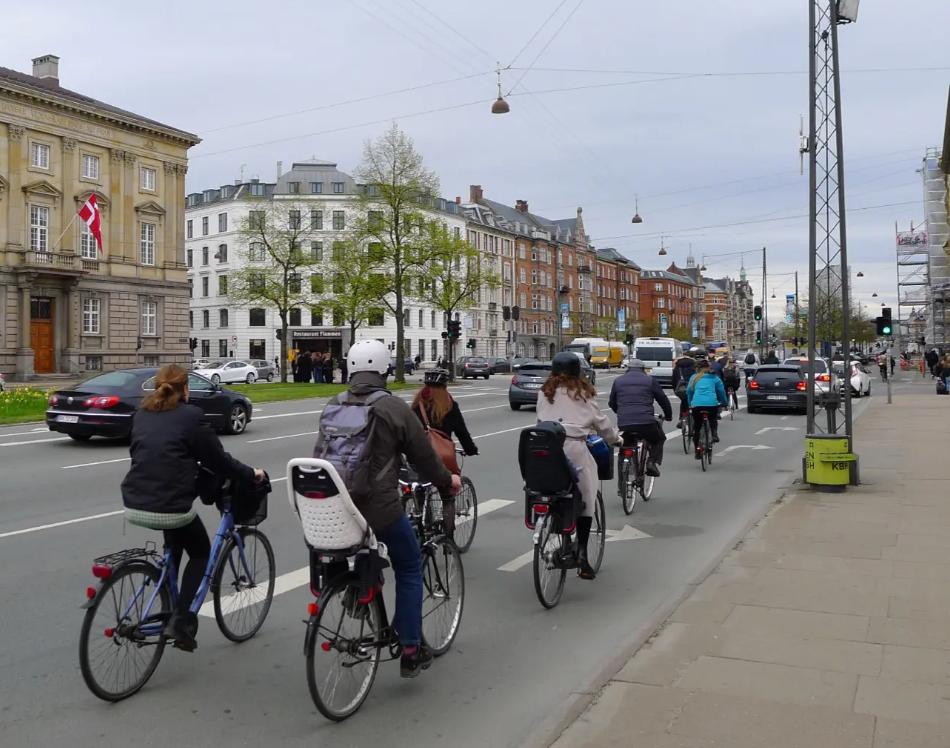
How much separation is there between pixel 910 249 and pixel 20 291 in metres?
64.3

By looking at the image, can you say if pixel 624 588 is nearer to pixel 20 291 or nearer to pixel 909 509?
pixel 909 509

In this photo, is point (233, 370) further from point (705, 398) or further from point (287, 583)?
point (287, 583)

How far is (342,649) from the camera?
13.6 feet

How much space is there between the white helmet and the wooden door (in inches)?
1840

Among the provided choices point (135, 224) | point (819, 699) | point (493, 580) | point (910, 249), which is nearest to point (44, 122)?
point (135, 224)

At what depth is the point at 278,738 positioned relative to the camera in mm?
4051

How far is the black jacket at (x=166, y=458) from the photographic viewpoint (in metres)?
4.48

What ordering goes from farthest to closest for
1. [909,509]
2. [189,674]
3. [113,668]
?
[909,509], [189,674], [113,668]

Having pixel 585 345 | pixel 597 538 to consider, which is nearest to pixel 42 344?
pixel 585 345

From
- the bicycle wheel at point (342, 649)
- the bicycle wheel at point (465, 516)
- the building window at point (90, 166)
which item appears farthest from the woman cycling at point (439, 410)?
the building window at point (90, 166)

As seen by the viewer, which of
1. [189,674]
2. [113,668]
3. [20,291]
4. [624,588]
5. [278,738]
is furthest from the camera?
[20,291]

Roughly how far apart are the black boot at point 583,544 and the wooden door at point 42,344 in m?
45.5

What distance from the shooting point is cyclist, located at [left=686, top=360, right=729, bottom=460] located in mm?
13984


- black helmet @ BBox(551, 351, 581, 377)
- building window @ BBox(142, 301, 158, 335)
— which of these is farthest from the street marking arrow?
building window @ BBox(142, 301, 158, 335)
